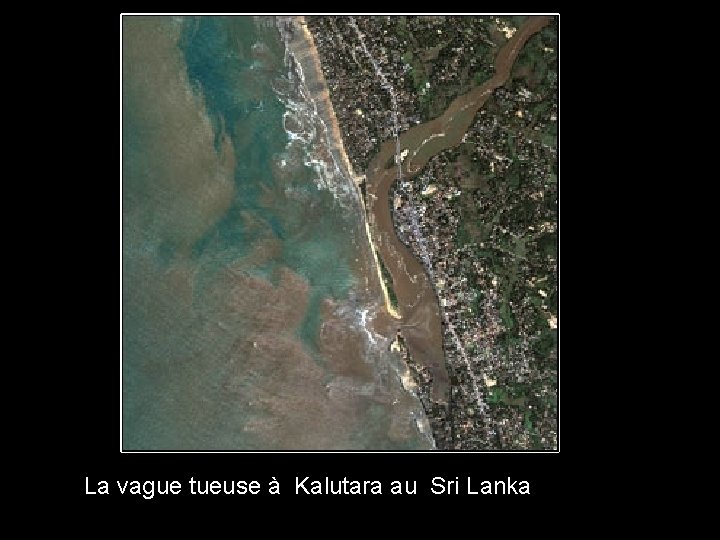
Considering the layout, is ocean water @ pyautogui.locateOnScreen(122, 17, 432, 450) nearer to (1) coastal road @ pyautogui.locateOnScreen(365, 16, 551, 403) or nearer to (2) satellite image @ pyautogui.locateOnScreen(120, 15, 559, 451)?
(2) satellite image @ pyautogui.locateOnScreen(120, 15, 559, 451)

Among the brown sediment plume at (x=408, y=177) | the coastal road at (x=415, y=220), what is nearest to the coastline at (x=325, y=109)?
the brown sediment plume at (x=408, y=177)

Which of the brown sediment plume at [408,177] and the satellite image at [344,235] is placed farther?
the brown sediment plume at [408,177]

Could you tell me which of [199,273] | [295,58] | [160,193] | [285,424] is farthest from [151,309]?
[295,58]

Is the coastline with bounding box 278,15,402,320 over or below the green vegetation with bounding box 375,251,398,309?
over

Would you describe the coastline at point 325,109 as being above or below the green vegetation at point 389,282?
above

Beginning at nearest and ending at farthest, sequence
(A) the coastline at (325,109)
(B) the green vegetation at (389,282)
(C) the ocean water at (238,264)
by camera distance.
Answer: (C) the ocean water at (238,264) < (A) the coastline at (325,109) < (B) the green vegetation at (389,282)

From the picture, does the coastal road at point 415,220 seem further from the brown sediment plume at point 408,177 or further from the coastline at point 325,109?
the coastline at point 325,109

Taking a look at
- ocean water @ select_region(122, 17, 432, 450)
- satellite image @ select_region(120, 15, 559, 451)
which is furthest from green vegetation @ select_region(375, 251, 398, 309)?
ocean water @ select_region(122, 17, 432, 450)

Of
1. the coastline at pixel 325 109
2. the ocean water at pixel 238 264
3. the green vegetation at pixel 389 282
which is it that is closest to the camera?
the ocean water at pixel 238 264

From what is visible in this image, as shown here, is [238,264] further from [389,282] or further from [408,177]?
[408,177]
